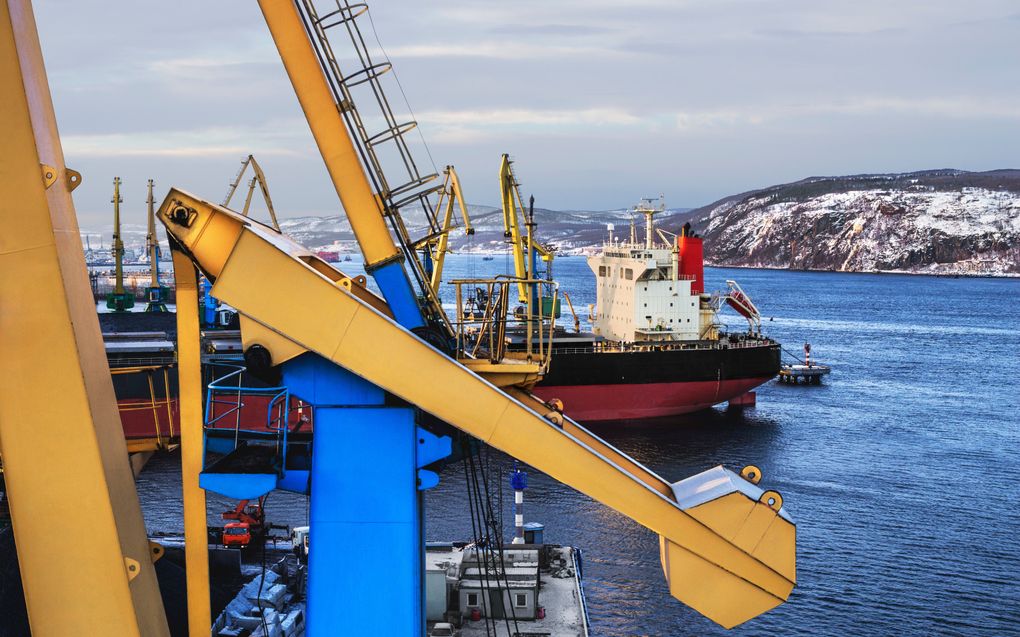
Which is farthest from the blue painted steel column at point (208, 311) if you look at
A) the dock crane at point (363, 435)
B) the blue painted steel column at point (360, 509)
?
the blue painted steel column at point (360, 509)

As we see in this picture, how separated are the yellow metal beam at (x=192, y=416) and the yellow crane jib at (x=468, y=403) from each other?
269 millimetres

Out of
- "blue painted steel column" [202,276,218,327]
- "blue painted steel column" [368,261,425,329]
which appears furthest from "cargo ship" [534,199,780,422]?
"blue painted steel column" [368,261,425,329]

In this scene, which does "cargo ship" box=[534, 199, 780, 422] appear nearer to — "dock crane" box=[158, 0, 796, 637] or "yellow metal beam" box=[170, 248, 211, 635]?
"dock crane" box=[158, 0, 796, 637]

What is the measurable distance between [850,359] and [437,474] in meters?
77.1

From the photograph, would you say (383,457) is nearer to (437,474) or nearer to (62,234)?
(437,474)

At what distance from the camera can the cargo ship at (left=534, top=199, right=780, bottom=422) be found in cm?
5128

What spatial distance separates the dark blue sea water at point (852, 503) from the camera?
26.4 meters

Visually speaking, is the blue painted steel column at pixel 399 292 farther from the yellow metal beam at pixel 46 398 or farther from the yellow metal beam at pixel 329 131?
the yellow metal beam at pixel 46 398

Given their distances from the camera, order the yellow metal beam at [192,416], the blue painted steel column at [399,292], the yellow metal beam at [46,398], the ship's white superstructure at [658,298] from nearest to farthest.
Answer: the yellow metal beam at [46,398] → the yellow metal beam at [192,416] → the blue painted steel column at [399,292] → the ship's white superstructure at [658,298]

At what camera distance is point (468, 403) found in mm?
7938

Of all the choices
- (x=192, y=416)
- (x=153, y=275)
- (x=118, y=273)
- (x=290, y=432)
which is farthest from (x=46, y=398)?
(x=153, y=275)

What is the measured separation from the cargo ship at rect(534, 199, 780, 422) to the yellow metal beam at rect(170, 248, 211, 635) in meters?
41.6

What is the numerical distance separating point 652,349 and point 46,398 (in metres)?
47.9

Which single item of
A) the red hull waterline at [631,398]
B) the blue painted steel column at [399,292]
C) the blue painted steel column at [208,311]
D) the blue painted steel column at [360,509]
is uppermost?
the blue painted steel column at [399,292]
